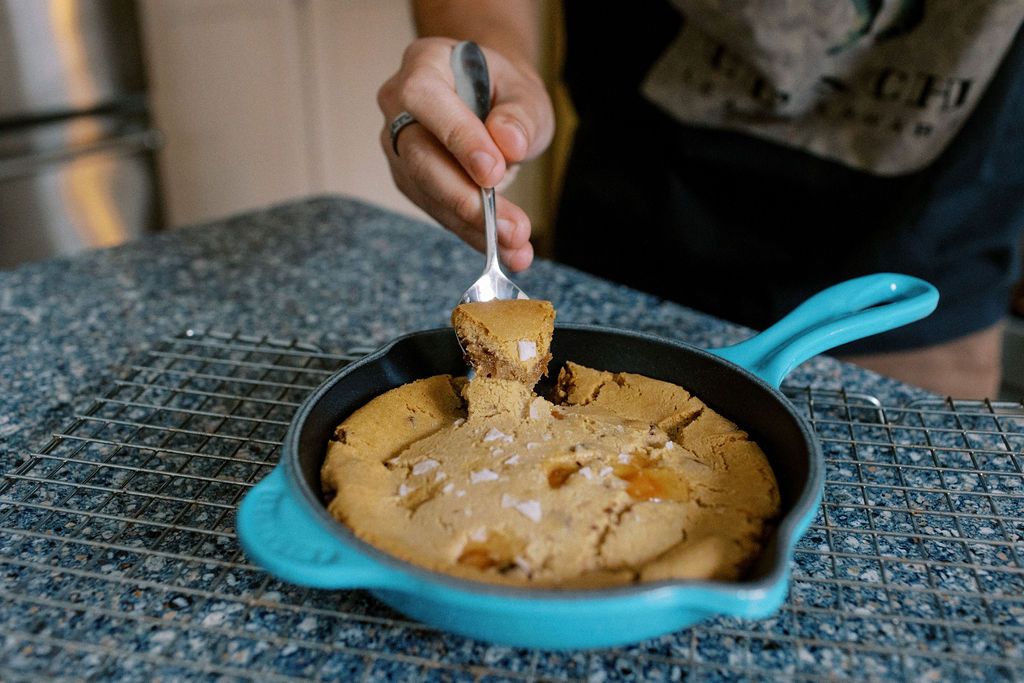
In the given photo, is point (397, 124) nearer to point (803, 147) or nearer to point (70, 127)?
point (803, 147)

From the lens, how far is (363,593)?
2.05ft

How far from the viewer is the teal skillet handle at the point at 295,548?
51 cm

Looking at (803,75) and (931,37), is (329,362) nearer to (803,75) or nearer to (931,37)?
(803,75)

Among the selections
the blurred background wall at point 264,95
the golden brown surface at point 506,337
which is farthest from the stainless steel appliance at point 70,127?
the golden brown surface at point 506,337

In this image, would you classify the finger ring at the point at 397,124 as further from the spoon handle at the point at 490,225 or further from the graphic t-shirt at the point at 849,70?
the graphic t-shirt at the point at 849,70

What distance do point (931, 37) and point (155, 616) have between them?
1095 mm

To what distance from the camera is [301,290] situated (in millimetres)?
1196

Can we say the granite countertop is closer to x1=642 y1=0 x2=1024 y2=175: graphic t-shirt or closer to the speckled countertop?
the speckled countertop

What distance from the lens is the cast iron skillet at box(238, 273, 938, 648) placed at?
49 cm

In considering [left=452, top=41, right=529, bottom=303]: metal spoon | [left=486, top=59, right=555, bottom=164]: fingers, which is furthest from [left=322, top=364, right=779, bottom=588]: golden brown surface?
[left=486, top=59, right=555, bottom=164]: fingers

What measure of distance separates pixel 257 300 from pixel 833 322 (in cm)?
75

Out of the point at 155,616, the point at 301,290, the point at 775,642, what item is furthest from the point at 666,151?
the point at 155,616

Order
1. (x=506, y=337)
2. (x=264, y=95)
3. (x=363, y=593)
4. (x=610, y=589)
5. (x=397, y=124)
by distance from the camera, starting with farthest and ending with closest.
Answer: (x=264, y=95) → (x=397, y=124) → (x=506, y=337) → (x=363, y=593) → (x=610, y=589)

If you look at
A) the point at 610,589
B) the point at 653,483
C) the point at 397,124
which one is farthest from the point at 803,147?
the point at 610,589
